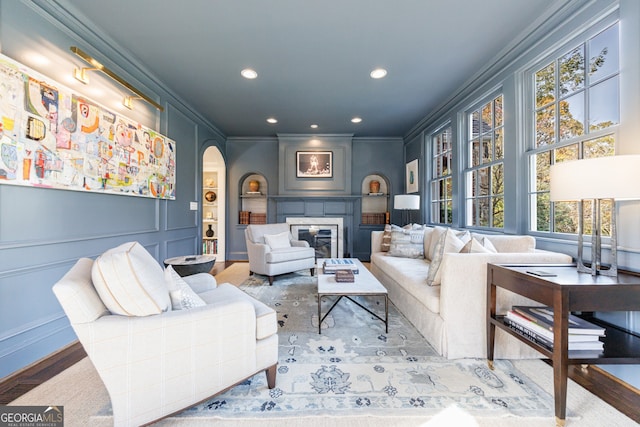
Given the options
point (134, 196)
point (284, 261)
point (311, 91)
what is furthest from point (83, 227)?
point (311, 91)

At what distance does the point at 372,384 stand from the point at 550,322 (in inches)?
40.5

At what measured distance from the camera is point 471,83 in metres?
3.20

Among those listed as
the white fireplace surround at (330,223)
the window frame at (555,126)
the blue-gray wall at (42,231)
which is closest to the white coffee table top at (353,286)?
the window frame at (555,126)

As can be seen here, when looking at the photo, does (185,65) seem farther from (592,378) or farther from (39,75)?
(592,378)

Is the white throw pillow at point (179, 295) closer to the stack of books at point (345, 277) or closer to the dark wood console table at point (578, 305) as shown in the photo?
the stack of books at point (345, 277)

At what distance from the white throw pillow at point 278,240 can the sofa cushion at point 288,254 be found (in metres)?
0.09

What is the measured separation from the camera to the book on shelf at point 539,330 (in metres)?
1.32

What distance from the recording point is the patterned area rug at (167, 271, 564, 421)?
137 centimetres

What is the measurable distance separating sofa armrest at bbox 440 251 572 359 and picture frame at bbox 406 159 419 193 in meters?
3.36

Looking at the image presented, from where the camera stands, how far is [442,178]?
13.8 ft

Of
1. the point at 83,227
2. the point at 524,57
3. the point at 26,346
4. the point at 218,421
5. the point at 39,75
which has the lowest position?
the point at 218,421

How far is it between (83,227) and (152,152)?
4.03 ft

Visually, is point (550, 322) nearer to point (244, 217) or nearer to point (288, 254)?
point (288, 254)

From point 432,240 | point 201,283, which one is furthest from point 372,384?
point 432,240
